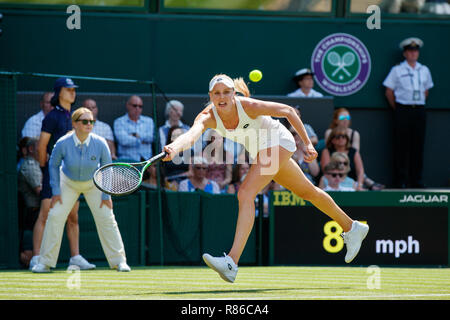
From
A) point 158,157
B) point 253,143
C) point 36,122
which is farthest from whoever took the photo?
point 36,122

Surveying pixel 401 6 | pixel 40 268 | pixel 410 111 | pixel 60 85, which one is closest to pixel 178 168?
pixel 60 85

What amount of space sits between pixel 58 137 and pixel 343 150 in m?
4.31

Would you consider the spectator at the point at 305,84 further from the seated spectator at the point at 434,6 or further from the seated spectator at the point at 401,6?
the seated spectator at the point at 434,6

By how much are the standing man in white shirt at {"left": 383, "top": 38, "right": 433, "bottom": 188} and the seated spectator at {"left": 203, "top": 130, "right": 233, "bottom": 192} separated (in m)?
3.42

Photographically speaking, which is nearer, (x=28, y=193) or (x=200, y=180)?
(x=28, y=193)

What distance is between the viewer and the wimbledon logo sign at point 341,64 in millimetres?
14461

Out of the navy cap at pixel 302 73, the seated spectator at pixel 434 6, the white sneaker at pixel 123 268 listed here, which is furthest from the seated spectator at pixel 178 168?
the seated spectator at pixel 434 6

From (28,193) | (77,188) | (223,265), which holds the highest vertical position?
(77,188)

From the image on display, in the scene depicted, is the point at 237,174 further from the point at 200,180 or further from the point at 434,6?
the point at 434,6

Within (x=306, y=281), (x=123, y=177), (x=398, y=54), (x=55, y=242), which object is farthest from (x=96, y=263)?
(x=398, y=54)

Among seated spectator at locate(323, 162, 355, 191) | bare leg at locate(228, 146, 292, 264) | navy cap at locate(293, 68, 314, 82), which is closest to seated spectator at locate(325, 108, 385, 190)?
navy cap at locate(293, 68, 314, 82)

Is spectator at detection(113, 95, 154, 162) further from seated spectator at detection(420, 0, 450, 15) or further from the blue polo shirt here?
seated spectator at detection(420, 0, 450, 15)

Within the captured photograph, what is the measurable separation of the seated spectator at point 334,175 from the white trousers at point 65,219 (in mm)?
3347

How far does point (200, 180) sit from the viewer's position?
38.6ft
